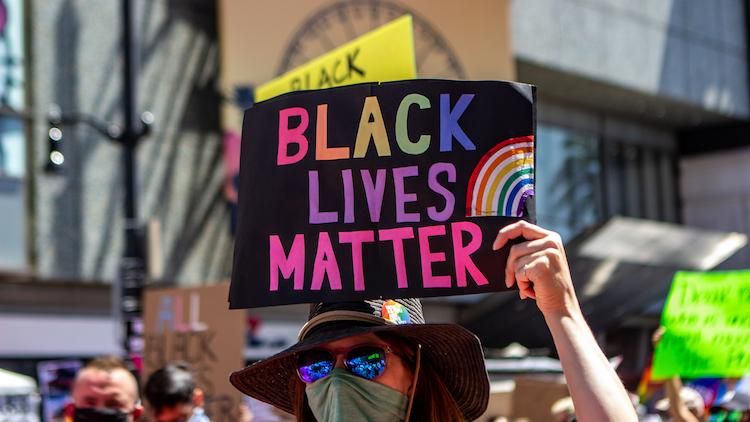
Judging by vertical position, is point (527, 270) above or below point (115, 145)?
below

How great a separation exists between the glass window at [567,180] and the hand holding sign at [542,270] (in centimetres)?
2103

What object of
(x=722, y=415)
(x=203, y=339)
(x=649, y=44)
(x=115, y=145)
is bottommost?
(x=722, y=415)

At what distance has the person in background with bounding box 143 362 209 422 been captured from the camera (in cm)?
513

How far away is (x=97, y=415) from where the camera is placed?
4.80m

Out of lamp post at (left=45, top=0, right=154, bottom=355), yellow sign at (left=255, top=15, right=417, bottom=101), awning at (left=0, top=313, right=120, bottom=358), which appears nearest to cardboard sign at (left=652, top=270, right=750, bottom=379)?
yellow sign at (left=255, top=15, right=417, bottom=101)

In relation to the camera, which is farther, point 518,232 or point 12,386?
point 12,386

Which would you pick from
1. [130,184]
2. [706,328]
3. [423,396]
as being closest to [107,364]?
[423,396]

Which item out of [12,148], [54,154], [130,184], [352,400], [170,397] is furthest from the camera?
[12,148]

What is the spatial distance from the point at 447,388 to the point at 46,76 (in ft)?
44.2

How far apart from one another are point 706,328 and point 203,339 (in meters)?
2.69

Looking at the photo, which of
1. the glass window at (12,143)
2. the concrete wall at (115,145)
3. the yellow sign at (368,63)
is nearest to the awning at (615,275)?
the concrete wall at (115,145)

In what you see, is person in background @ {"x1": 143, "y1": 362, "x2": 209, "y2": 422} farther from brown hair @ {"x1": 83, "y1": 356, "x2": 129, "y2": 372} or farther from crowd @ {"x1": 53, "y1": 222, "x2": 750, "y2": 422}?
crowd @ {"x1": 53, "y1": 222, "x2": 750, "y2": 422}

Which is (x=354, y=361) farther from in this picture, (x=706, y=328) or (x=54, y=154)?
(x=54, y=154)

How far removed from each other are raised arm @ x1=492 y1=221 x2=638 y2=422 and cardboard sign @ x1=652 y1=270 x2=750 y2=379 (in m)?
4.79
